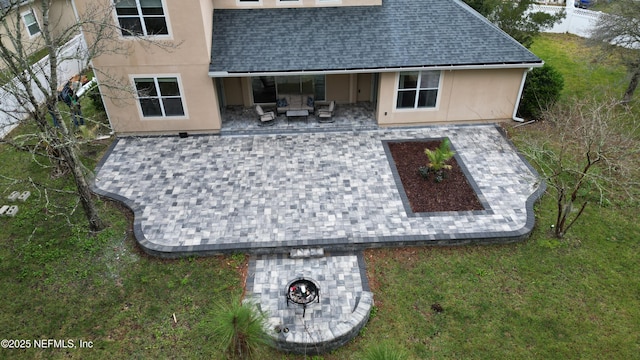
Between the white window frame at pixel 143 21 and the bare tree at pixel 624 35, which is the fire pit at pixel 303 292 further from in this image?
the bare tree at pixel 624 35

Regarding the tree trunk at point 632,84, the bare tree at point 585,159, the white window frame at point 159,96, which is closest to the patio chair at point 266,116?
the white window frame at point 159,96

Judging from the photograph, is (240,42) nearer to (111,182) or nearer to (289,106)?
(289,106)

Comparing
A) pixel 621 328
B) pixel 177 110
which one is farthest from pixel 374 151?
pixel 621 328

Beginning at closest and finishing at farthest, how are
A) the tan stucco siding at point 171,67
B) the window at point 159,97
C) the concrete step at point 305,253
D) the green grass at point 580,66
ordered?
the concrete step at point 305,253, the tan stucco siding at point 171,67, the window at point 159,97, the green grass at point 580,66

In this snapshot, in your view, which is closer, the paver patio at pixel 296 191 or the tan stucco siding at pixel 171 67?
the paver patio at pixel 296 191

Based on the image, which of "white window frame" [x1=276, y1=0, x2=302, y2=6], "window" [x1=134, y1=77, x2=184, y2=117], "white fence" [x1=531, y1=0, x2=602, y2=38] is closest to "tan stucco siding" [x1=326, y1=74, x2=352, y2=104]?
"white window frame" [x1=276, y1=0, x2=302, y2=6]

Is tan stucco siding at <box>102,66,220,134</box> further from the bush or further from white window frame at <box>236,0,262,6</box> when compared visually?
the bush
